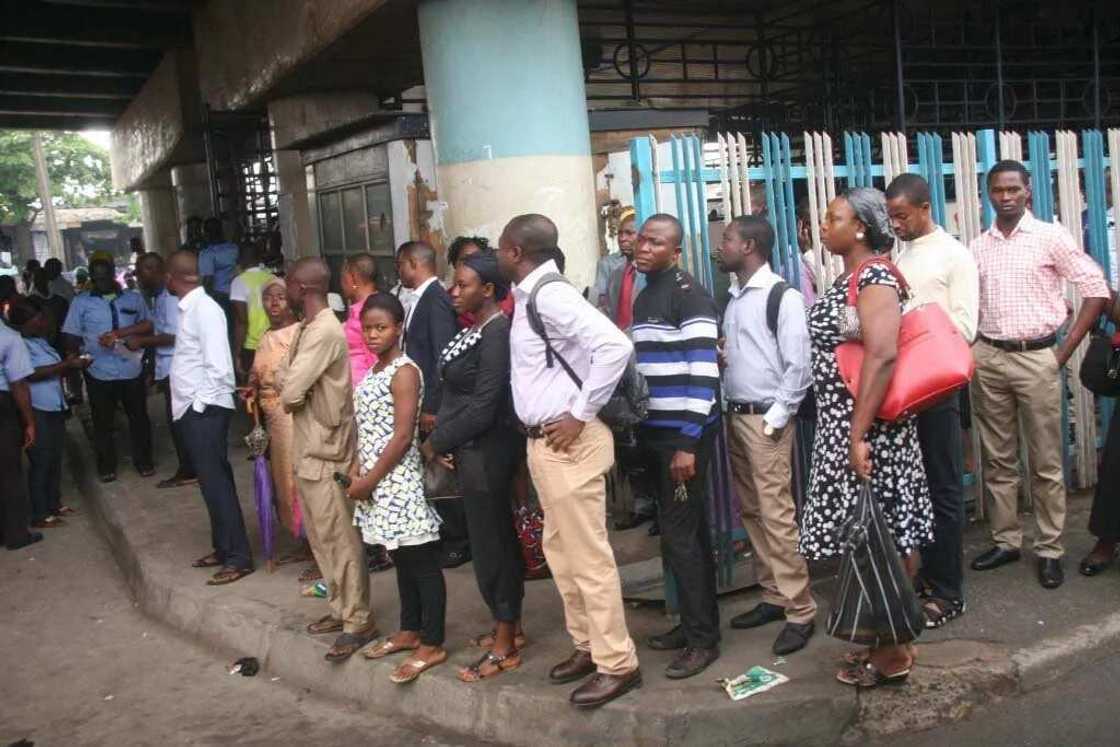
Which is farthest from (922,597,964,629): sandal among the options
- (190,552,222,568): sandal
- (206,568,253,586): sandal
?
(190,552,222,568): sandal

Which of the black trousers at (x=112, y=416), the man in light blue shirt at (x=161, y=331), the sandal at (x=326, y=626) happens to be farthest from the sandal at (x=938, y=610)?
the black trousers at (x=112, y=416)

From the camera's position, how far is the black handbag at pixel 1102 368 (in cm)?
471

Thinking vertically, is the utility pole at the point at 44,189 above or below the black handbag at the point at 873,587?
above

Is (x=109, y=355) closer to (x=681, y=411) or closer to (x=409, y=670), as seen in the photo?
(x=409, y=670)

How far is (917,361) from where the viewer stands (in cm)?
367

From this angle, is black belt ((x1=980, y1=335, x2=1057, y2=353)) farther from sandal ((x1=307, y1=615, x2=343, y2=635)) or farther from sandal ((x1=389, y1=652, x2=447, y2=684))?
sandal ((x1=307, y1=615, x2=343, y2=635))

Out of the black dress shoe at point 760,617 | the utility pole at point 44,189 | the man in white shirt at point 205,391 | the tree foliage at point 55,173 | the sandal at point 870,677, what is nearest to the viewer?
the sandal at point 870,677

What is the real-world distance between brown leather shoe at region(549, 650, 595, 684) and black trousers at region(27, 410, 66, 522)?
5.11 meters

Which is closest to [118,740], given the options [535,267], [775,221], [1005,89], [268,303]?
[268,303]

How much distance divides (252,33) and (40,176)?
24.4 metres

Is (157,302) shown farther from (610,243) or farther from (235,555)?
(610,243)

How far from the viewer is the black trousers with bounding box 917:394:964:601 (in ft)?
13.7

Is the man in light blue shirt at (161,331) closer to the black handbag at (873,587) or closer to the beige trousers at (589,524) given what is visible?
the beige trousers at (589,524)

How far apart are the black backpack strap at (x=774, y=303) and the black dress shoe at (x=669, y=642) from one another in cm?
130
